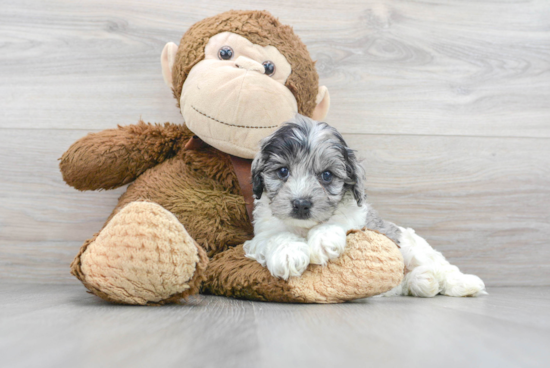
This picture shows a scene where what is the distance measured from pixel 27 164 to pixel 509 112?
7.93 feet

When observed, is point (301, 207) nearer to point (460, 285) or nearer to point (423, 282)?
point (423, 282)

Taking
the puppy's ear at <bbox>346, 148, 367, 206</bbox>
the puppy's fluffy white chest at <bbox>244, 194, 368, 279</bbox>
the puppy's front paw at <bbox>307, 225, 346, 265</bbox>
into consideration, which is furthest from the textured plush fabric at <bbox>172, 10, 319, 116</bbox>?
the puppy's front paw at <bbox>307, 225, 346, 265</bbox>

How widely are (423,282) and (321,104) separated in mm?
857

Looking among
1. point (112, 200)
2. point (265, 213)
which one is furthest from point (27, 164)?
point (265, 213)

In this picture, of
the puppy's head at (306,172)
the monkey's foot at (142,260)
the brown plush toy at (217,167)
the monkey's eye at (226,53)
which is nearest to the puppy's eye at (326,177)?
the puppy's head at (306,172)

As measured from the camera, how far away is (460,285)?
1721 mm

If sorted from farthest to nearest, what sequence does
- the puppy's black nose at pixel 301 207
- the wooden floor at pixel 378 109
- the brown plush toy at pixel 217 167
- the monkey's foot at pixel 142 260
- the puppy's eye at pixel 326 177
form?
the wooden floor at pixel 378 109, the puppy's eye at pixel 326 177, the puppy's black nose at pixel 301 207, the brown plush toy at pixel 217 167, the monkey's foot at pixel 142 260

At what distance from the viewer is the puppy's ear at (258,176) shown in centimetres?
152

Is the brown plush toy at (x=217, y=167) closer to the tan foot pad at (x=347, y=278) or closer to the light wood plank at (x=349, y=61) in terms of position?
the tan foot pad at (x=347, y=278)

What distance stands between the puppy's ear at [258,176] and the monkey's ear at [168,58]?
1.85 ft

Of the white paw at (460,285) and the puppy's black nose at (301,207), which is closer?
the puppy's black nose at (301,207)

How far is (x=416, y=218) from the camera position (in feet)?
7.18

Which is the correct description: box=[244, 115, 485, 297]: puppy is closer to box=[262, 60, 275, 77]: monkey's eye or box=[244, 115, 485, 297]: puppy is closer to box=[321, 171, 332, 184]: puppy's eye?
box=[321, 171, 332, 184]: puppy's eye

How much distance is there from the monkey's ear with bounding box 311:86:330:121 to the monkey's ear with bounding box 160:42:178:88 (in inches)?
24.6
